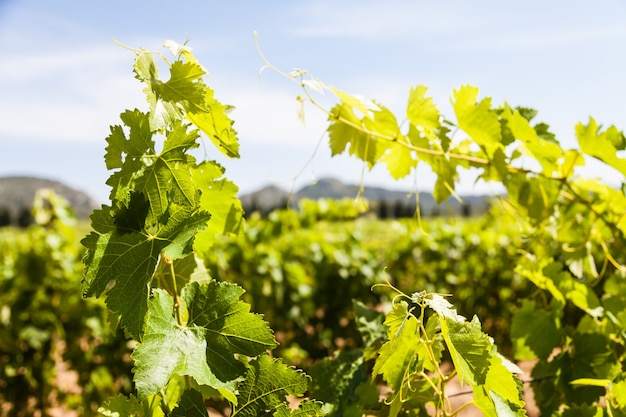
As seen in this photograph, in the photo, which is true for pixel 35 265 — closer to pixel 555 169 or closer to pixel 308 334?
pixel 308 334

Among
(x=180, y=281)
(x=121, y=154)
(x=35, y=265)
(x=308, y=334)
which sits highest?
(x=121, y=154)

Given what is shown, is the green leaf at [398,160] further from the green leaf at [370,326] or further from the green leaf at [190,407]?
the green leaf at [190,407]

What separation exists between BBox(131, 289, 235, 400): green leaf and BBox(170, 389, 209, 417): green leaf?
41 mm

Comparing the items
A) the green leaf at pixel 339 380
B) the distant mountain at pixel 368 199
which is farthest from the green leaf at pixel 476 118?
the green leaf at pixel 339 380

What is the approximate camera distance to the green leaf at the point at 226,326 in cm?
82

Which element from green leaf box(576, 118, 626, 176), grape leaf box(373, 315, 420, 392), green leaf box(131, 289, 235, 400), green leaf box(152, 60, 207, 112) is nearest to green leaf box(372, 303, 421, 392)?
grape leaf box(373, 315, 420, 392)

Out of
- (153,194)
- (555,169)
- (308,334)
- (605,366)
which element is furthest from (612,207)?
(308,334)

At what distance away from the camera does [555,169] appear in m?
1.75

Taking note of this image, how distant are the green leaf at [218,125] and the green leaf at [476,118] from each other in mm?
737

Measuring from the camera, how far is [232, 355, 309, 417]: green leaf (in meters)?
0.87

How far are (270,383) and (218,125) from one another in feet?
1.61

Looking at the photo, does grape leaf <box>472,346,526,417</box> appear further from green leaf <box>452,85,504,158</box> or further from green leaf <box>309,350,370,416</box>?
green leaf <box>452,85,504,158</box>

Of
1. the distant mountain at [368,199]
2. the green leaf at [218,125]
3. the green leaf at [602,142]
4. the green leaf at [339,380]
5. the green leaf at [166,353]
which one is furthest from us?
the distant mountain at [368,199]

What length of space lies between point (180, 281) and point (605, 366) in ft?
3.71
